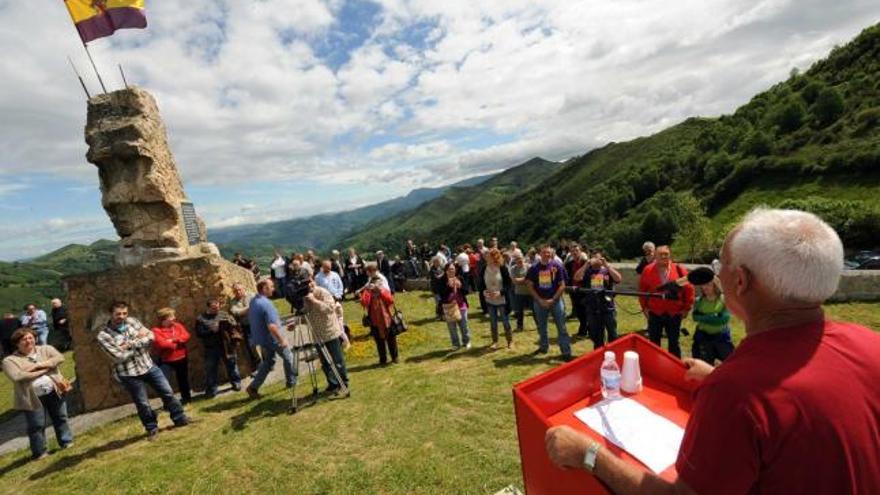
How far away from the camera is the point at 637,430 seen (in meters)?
2.44

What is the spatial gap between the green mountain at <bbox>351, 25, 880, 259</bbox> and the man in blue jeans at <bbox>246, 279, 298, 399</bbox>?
943 inches

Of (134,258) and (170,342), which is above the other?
(134,258)

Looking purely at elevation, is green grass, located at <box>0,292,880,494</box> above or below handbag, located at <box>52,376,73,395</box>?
below

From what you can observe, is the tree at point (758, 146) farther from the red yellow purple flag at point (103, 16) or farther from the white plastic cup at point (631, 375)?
the white plastic cup at point (631, 375)

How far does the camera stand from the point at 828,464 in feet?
4.53

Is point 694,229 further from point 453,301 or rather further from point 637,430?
point 637,430

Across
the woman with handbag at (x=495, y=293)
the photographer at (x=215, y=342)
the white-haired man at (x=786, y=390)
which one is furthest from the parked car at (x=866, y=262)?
the white-haired man at (x=786, y=390)

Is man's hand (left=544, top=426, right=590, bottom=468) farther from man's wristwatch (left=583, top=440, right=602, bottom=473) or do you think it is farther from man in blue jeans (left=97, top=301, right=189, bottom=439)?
man in blue jeans (left=97, top=301, right=189, bottom=439)

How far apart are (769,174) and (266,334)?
277 feet

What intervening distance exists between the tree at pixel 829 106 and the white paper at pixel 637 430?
98578 millimetres

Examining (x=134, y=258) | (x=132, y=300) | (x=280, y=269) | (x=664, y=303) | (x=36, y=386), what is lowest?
(x=664, y=303)

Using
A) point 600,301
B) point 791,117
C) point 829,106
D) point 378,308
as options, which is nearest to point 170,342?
point 378,308

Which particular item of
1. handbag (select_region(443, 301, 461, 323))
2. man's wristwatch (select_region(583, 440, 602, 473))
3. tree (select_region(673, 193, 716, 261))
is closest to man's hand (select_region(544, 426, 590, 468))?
man's wristwatch (select_region(583, 440, 602, 473))

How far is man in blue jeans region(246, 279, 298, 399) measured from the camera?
8109mm
